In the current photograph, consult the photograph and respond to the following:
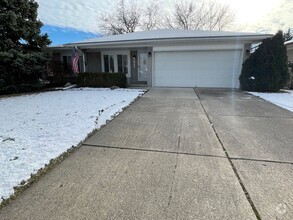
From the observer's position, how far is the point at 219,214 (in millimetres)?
1929

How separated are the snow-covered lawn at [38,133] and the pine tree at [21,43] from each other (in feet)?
14.1

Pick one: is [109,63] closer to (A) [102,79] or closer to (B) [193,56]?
(A) [102,79]

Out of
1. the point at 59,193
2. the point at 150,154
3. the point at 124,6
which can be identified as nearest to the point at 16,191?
the point at 59,193

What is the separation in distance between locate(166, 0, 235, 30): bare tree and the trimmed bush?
20.1 m

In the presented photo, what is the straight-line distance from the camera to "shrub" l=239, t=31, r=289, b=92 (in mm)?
9570

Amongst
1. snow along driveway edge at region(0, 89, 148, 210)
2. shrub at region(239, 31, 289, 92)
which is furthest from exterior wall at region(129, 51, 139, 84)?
snow along driveway edge at region(0, 89, 148, 210)

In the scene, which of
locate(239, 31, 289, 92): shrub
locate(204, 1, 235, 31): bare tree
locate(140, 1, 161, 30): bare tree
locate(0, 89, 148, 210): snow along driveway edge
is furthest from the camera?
locate(140, 1, 161, 30): bare tree

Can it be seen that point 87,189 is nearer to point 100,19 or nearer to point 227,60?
point 227,60

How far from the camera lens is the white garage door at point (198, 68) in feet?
36.8

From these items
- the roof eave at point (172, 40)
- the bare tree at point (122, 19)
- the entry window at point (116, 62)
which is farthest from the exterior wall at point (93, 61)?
the bare tree at point (122, 19)

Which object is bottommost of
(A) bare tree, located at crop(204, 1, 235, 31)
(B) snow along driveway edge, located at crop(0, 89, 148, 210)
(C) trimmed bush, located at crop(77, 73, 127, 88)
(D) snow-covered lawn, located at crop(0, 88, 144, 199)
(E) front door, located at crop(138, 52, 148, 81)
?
(B) snow along driveway edge, located at crop(0, 89, 148, 210)

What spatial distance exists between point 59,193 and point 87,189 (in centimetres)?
32

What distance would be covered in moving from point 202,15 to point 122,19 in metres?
11.7

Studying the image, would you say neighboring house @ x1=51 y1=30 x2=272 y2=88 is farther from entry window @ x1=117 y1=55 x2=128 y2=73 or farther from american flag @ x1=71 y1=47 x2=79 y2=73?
entry window @ x1=117 y1=55 x2=128 y2=73
